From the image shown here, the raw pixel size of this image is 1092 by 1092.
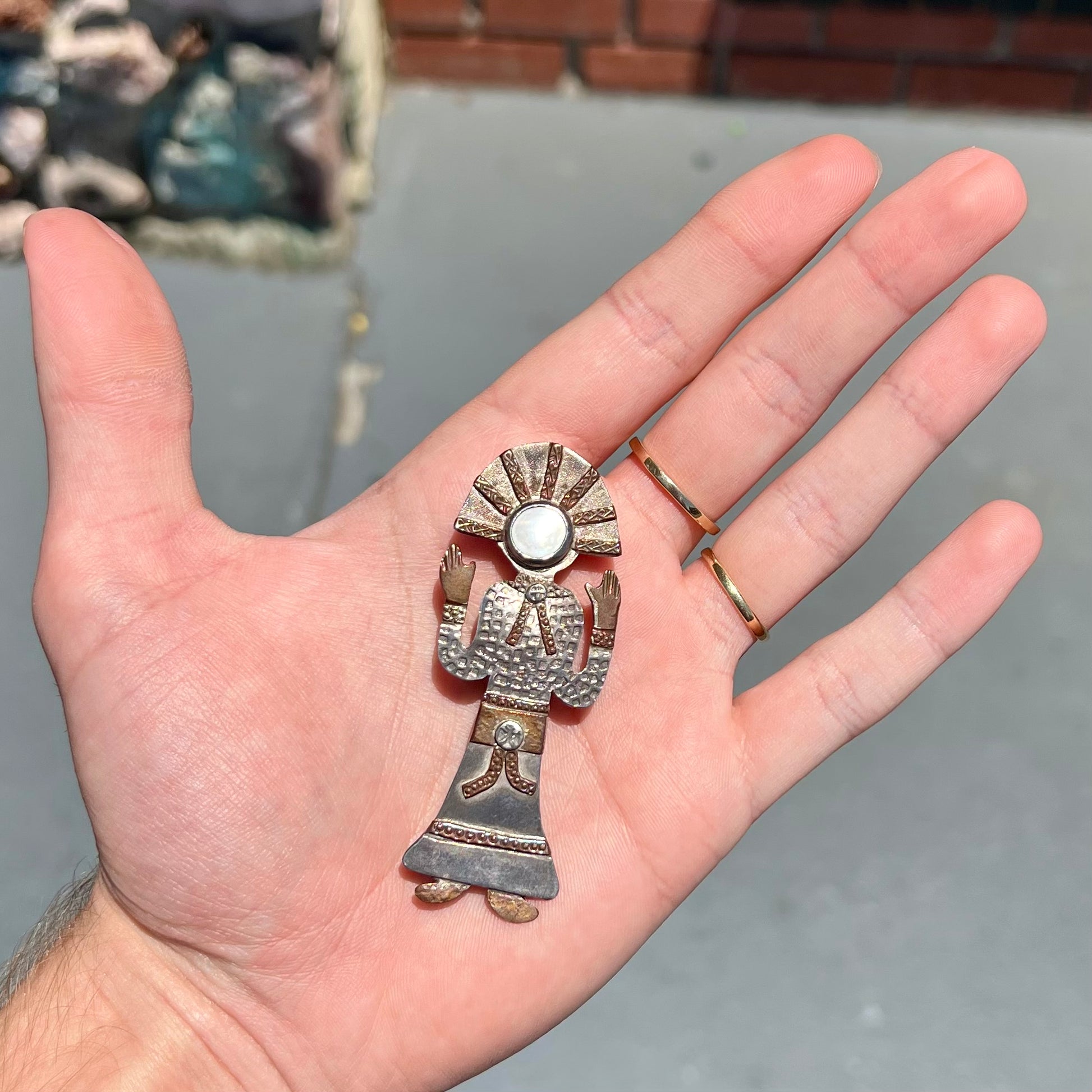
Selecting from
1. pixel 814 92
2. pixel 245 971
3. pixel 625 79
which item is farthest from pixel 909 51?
pixel 245 971

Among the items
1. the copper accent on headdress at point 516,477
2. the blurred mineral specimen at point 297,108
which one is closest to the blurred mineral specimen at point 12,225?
the blurred mineral specimen at point 297,108

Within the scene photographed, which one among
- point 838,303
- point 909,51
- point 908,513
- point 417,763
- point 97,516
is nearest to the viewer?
point 97,516

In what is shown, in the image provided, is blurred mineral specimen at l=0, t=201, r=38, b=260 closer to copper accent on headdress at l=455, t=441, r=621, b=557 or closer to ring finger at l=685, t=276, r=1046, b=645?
copper accent on headdress at l=455, t=441, r=621, b=557

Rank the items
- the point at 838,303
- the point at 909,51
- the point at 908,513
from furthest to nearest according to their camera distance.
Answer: the point at 909,51 → the point at 908,513 → the point at 838,303

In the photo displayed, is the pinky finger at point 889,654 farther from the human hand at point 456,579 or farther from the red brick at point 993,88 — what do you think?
the red brick at point 993,88

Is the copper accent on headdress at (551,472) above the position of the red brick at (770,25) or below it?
below

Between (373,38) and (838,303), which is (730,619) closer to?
(838,303)

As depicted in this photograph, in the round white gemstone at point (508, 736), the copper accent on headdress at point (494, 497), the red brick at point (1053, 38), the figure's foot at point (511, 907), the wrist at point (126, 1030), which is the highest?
the red brick at point (1053, 38)
